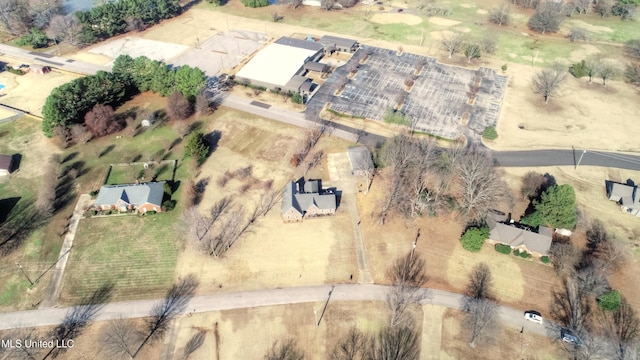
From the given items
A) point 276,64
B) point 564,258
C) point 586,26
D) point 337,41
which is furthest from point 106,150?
point 586,26

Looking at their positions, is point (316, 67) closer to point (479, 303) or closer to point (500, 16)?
point (500, 16)

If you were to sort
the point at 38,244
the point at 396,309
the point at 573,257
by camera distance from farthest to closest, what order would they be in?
the point at 38,244
the point at 573,257
the point at 396,309

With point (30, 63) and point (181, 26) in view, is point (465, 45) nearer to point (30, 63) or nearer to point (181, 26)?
point (181, 26)

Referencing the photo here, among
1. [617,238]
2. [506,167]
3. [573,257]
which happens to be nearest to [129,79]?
[506,167]

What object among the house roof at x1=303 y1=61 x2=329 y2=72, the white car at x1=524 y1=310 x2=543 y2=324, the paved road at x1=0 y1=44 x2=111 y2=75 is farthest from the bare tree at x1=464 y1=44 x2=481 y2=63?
the paved road at x1=0 y1=44 x2=111 y2=75

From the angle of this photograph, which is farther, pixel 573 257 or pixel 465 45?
pixel 465 45

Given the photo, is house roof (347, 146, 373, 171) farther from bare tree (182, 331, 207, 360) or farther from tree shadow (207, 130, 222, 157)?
bare tree (182, 331, 207, 360)
